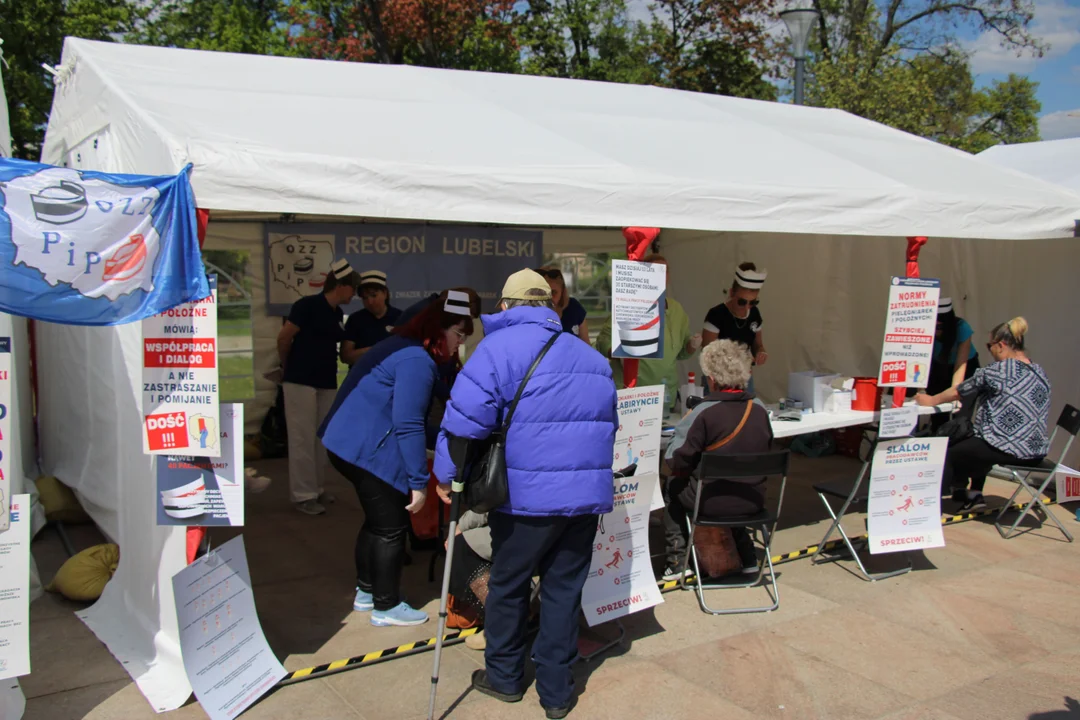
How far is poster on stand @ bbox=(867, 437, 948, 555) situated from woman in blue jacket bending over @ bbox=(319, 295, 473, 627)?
2.63m

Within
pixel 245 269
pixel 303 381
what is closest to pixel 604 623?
pixel 303 381

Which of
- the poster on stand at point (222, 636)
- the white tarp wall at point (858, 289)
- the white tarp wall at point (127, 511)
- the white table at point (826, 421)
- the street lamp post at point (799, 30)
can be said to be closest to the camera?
the poster on stand at point (222, 636)

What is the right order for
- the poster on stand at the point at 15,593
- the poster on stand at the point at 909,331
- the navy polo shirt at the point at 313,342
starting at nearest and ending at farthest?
the poster on stand at the point at 15,593 < the poster on stand at the point at 909,331 < the navy polo shirt at the point at 313,342

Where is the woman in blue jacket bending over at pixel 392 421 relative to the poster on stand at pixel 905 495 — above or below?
above

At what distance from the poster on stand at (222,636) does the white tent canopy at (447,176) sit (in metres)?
0.16

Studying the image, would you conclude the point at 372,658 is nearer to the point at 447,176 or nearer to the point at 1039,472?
the point at 447,176

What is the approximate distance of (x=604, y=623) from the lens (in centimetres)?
421

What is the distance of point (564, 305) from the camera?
5812mm

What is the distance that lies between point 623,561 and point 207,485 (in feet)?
6.11

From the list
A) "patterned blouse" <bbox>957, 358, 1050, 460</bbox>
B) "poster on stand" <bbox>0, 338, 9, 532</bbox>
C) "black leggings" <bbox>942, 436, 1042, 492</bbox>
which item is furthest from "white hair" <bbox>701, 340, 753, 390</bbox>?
"poster on stand" <bbox>0, 338, 9, 532</bbox>

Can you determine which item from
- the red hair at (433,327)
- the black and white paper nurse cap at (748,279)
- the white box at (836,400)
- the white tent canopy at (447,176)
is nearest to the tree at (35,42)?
the white tent canopy at (447,176)

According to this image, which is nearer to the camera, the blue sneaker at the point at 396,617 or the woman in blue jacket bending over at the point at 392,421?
the woman in blue jacket bending over at the point at 392,421

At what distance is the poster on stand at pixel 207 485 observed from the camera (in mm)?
3355

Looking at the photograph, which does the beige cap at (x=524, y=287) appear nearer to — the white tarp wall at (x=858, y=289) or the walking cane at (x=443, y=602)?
the walking cane at (x=443, y=602)
